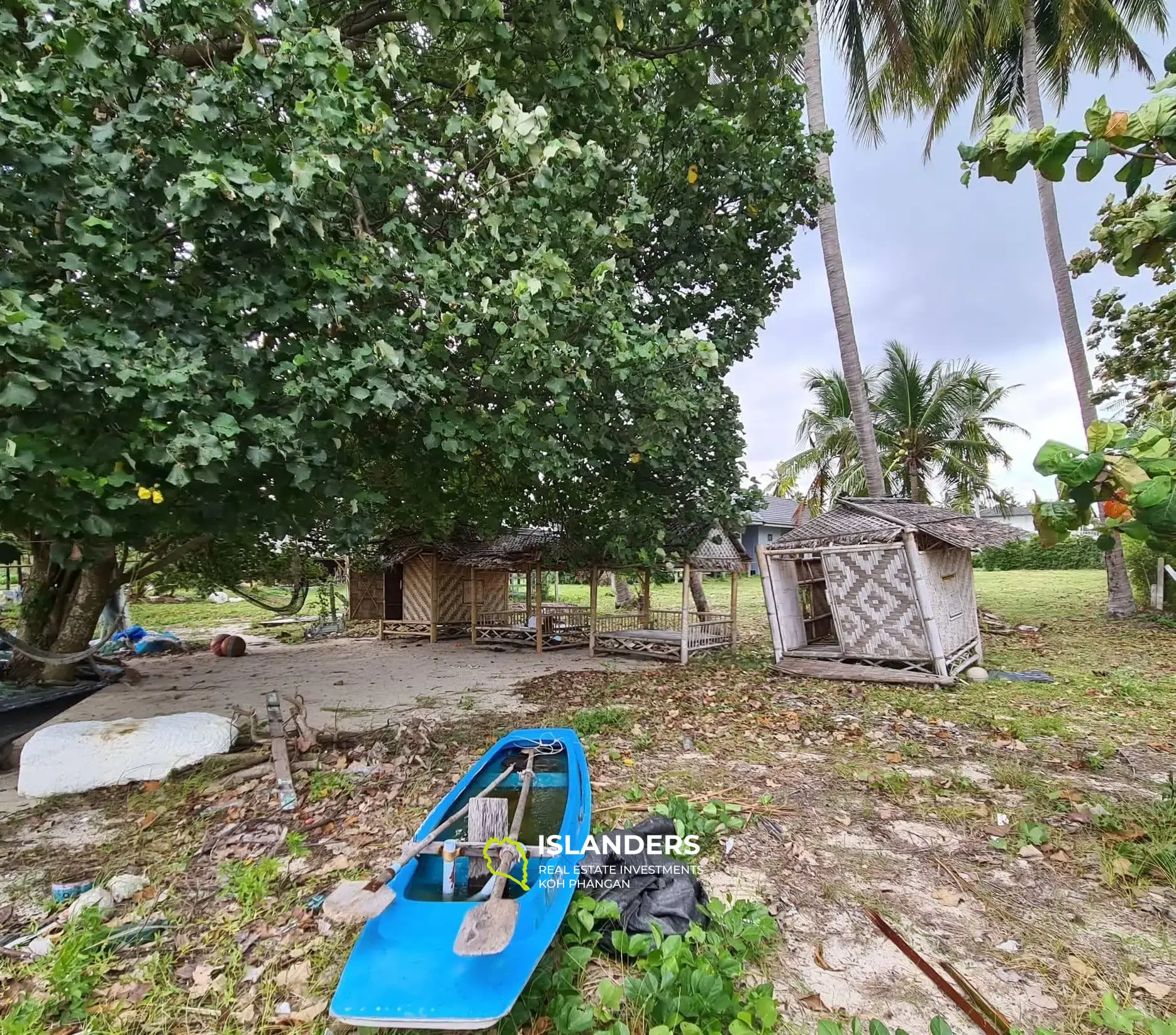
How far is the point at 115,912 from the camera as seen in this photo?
3629mm

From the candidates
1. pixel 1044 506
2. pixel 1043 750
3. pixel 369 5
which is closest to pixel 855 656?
pixel 1043 750

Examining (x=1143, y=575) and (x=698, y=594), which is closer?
(x=698, y=594)

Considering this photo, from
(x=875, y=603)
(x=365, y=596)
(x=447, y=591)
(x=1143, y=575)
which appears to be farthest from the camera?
(x=365, y=596)

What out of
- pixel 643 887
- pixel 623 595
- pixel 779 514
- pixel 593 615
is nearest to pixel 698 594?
pixel 593 615

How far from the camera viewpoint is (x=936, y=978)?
2.90 metres

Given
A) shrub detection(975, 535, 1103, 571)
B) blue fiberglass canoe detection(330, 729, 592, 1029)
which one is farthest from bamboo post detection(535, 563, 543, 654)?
shrub detection(975, 535, 1103, 571)

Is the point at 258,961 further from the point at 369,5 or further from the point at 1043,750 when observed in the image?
the point at 369,5

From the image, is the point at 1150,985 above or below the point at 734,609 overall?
below

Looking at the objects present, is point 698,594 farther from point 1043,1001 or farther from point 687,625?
point 1043,1001

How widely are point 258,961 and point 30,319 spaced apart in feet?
12.6

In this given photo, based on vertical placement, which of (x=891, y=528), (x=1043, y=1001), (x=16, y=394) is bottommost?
Result: (x=1043, y=1001)

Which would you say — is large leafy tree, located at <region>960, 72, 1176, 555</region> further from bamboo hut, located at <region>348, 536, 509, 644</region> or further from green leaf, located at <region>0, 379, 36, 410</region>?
bamboo hut, located at <region>348, 536, 509, 644</region>

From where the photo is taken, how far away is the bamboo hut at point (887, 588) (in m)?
9.09

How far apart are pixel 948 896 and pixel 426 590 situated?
1533 cm
